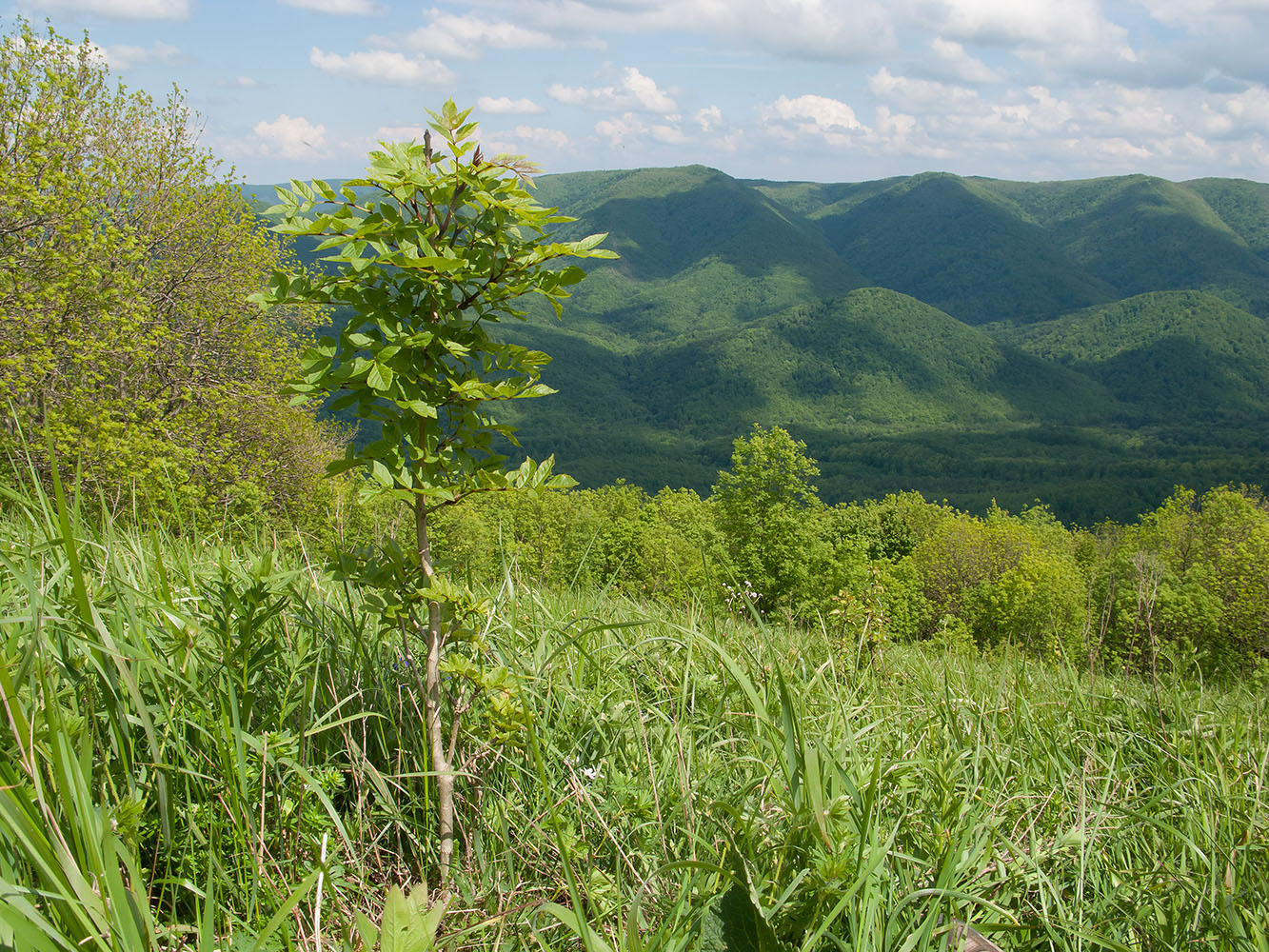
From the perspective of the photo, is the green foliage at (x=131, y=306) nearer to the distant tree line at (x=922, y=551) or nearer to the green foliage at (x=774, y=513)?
the distant tree line at (x=922, y=551)

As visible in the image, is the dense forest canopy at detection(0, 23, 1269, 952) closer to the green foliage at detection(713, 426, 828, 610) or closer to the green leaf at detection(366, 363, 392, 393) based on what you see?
the green leaf at detection(366, 363, 392, 393)

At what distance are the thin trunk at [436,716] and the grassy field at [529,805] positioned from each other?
78 millimetres

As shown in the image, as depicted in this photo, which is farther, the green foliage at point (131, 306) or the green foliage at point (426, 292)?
the green foliage at point (131, 306)

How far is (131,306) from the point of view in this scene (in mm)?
12016

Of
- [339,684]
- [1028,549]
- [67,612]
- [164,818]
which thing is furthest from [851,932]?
[1028,549]

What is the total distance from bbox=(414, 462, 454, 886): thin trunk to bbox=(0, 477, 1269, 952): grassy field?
8cm

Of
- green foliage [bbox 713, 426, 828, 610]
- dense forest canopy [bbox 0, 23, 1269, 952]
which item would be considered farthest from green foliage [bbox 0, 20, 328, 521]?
green foliage [bbox 713, 426, 828, 610]

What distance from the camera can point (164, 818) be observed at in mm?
1536

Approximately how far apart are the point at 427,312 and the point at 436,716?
98cm

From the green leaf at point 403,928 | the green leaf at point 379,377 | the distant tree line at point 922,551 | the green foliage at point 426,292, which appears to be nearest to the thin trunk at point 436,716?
the green foliage at point 426,292

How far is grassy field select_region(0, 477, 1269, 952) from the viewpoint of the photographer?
1459mm

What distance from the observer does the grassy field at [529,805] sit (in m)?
1.46

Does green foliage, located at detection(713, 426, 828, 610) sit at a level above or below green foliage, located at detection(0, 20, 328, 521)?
below

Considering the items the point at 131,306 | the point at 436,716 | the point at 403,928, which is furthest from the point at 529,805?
the point at 131,306
